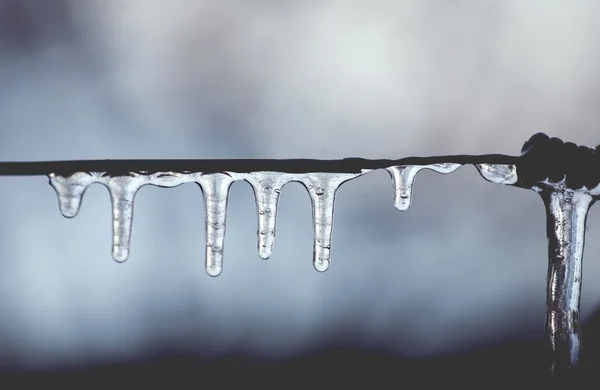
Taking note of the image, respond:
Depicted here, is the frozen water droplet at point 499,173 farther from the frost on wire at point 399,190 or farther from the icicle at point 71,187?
the icicle at point 71,187

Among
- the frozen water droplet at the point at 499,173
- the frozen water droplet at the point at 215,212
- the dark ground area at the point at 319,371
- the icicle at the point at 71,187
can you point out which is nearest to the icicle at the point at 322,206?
the frozen water droplet at the point at 215,212

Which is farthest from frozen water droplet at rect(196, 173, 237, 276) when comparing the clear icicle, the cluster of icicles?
the clear icicle

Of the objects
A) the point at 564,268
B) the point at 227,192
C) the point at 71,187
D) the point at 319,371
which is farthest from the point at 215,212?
the point at 319,371

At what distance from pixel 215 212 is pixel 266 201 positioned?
112 millimetres

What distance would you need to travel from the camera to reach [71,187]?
0.94 metres

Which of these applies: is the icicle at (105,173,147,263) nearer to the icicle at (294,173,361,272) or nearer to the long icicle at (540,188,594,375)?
the icicle at (294,173,361,272)

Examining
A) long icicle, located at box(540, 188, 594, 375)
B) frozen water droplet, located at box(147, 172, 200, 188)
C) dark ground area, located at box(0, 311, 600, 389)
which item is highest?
frozen water droplet, located at box(147, 172, 200, 188)

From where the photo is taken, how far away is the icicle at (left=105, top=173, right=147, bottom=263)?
95 cm

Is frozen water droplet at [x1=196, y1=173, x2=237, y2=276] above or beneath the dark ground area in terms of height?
above

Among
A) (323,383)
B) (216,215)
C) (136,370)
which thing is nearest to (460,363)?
(323,383)

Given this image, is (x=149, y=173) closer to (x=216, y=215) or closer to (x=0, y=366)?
(x=216, y=215)

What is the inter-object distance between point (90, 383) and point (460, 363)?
5927 mm

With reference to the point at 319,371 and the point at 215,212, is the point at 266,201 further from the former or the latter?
the point at 319,371

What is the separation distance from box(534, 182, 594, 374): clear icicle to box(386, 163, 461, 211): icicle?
0.31 m
